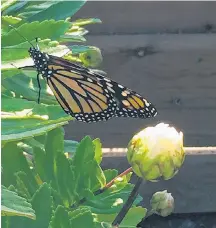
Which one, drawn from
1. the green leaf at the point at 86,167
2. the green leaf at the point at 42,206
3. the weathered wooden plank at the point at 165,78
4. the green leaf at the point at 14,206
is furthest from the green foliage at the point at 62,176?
the weathered wooden plank at the point at 165,78

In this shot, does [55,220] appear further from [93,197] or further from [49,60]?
[49,60]

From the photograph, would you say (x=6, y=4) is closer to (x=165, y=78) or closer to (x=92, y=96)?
(x=92, y=96)

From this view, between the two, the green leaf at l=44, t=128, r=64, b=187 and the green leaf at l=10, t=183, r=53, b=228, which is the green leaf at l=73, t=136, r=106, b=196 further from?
the green leaf at l=10, t=183, r=53, b=228

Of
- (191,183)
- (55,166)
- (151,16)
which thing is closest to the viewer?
(55,166)

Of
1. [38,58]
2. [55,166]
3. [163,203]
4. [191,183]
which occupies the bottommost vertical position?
[191,183]

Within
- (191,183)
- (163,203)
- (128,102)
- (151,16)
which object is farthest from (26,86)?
(151,16)

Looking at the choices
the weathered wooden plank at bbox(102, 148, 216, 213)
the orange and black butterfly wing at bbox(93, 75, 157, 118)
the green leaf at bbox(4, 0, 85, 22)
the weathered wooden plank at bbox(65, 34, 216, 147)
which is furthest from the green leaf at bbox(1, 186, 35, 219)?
the weathered wooden plank at bbox(65, 34, 216, 147)

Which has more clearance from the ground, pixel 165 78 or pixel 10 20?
pixel 10 20
